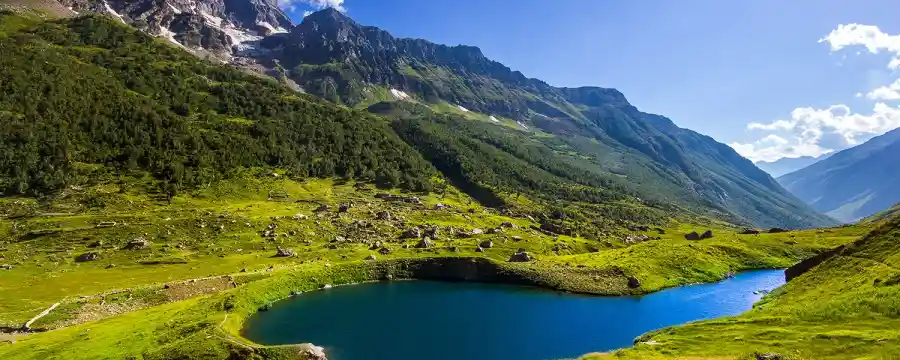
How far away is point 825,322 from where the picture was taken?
58.3m

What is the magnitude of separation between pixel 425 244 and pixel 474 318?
50.5m

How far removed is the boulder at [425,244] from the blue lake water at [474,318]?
702 inches

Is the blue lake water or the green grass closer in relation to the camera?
the green grass

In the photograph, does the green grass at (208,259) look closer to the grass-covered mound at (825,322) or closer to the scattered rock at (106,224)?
the scattered rock at (106,224)

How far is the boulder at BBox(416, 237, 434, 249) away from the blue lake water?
58.5ft

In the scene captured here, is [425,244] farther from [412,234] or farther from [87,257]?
[87,257]

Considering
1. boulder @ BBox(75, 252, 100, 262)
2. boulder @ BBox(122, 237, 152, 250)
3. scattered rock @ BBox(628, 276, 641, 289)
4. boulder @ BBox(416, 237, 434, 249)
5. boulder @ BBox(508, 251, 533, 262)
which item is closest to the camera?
boulder @ BBox(75, 252, 100, 262)

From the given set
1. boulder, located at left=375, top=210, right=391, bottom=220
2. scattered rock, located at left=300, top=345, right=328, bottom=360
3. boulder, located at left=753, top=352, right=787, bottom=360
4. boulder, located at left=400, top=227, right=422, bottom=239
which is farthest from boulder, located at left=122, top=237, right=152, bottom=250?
boulder, located at left=753, top=352, right=787, bottom=360

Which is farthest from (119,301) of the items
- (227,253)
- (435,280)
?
(435,280)

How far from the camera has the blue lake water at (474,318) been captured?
74938 mm

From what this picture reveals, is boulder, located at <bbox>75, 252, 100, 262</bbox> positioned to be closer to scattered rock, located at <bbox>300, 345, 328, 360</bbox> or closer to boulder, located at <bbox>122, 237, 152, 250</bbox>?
boulder, located at <bbox>122, 237, 152, 250</bbox>

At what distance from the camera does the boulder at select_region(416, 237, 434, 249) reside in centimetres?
14025

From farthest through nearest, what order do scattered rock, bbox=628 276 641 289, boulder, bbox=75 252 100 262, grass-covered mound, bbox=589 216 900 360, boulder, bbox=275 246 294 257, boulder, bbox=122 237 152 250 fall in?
boulder, bbox=275 246 294 257, boulder, bbox=122 237 152 250, scattered rock, bbox=628 276 641 289, boulder, bbox=75 252 100 262, grass-covered mound, bbox=589 216 900 360

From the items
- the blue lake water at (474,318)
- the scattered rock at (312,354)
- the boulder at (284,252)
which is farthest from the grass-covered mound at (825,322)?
the boulder at (284,252)
